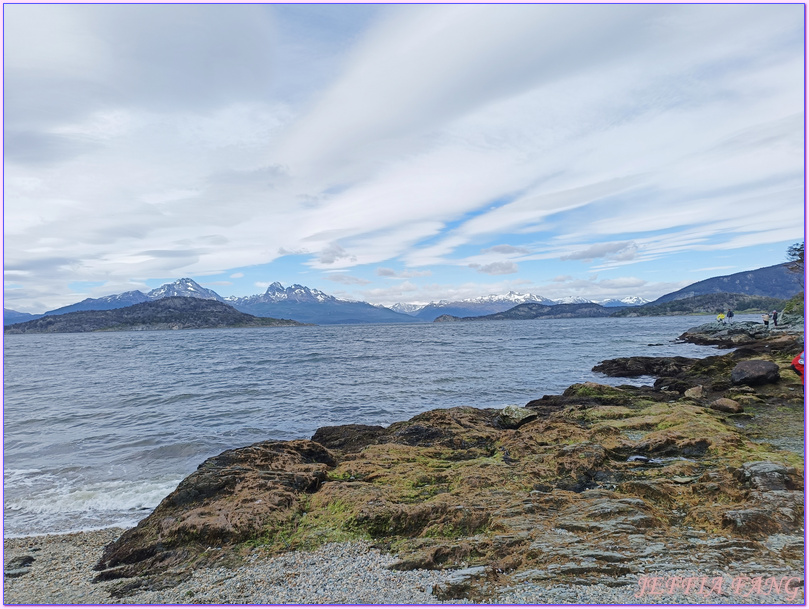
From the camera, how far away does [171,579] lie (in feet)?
28.6

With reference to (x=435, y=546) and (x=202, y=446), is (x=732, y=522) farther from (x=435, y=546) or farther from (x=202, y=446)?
(x=202, y=446)

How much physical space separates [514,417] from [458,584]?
12.3m

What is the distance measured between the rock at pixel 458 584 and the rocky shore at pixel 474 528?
3 centimetres

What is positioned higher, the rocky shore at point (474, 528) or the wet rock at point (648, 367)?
the rocky shore at point (474, 528)

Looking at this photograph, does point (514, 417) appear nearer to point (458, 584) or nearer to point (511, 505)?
point (511, 505)

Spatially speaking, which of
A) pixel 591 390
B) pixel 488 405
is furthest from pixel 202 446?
pixel 591 390

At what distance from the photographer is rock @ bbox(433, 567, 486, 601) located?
7394 millimetres

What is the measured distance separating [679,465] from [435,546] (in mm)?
7620

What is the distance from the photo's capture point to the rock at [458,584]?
739 centimetres

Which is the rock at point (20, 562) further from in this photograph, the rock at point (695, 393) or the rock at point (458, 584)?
the rock at point (695, 393)

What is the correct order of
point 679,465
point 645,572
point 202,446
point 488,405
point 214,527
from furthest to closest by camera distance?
point 488,405 < point 202,446 < point 679,465 < point 214,527 < point 645,572

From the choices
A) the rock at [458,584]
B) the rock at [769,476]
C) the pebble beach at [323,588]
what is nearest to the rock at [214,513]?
the pebble beach at [323,588]

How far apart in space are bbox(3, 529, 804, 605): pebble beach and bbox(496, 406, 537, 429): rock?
11.3 meters

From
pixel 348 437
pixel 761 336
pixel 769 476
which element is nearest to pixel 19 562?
pixel 348 437
